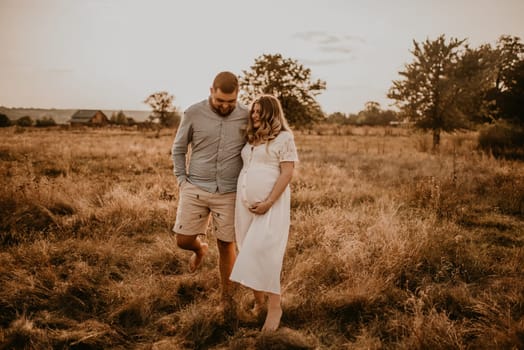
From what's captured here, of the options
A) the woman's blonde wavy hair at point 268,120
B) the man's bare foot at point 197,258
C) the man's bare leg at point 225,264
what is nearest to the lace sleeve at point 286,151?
the woman's blonde wavy hair at point 268,120

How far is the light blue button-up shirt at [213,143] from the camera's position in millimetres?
3324

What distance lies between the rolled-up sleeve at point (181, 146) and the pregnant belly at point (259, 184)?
0.75 metres

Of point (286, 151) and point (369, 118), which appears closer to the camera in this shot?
point (286, 151)

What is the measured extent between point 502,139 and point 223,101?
56.0 ft

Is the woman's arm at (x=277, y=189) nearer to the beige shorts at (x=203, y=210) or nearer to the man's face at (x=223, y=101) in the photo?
the beige shorts at (x=203, y=210)

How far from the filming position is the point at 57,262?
4258mm

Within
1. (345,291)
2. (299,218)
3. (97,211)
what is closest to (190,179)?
(345,291)

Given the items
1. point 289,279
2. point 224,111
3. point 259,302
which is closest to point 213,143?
point 224,111

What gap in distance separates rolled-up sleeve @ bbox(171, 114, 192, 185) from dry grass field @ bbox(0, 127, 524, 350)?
128cm

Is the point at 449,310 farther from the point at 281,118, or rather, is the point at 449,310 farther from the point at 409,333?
the point at 281,118

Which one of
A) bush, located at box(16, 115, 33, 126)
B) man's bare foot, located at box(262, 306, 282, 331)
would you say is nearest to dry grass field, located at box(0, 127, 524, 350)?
man's bare foot, located at box(262, 306, 282, 331)

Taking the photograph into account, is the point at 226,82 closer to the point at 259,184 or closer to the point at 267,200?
the point at 259,184

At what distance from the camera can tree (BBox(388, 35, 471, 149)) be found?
59.3 ft

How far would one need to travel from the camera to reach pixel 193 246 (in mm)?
3758
